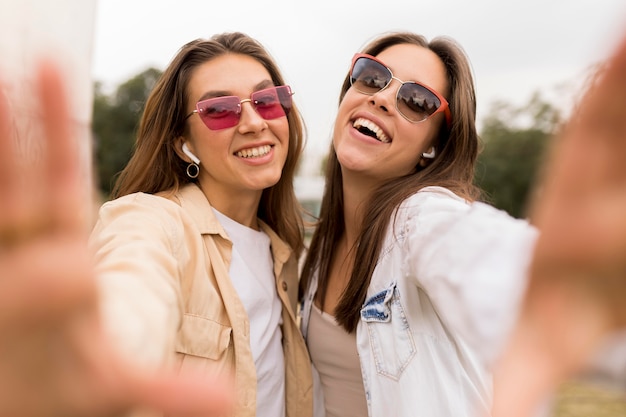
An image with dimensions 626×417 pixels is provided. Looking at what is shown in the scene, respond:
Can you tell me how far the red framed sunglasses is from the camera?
2688 millimetres

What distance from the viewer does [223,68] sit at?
9.09 ft

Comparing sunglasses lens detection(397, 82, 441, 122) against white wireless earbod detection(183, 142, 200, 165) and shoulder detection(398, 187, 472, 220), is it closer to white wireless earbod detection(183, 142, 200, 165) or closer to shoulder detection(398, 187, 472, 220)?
shoulder detection(398, 187, 472, 220)

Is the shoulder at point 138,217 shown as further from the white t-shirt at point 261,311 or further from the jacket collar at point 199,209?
the white t-shirt at point 261,311

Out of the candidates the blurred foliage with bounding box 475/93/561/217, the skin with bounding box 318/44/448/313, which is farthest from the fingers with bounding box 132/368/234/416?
the blurred foliage with bounding box 475/93/561/217

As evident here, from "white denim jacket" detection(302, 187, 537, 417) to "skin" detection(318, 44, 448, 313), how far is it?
0.54 metres

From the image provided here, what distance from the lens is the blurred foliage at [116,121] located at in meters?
45.1

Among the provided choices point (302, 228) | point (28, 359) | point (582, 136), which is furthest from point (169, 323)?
point (302, 228)

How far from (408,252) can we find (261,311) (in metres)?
Result: 0.94

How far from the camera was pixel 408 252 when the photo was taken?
1945 millimetres

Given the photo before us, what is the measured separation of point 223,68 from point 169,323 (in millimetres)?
1843

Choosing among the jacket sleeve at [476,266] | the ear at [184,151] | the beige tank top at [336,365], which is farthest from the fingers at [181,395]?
the ear at [184,151]

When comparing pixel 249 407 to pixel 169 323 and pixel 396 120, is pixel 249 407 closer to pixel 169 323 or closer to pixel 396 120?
pixel 169 323

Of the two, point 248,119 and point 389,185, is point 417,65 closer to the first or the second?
point 389,185

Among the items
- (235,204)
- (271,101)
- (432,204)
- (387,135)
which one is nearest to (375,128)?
(387,135)
